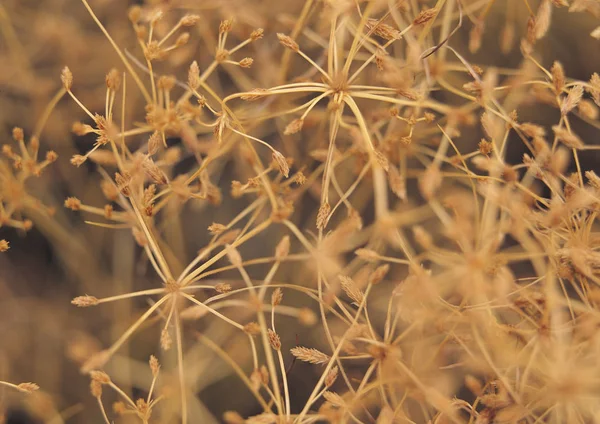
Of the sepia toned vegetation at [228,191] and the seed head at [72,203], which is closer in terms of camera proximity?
the seed head at [72,203]

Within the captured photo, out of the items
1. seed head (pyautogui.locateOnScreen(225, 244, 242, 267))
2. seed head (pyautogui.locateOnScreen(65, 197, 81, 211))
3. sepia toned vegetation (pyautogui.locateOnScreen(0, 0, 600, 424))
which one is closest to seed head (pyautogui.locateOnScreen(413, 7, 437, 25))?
sepia toned vegetation (pyautogui.locateOnScreen(0, 0, 600, 424))

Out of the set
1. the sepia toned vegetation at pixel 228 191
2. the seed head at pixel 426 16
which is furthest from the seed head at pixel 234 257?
the seed head at pixel 426 16

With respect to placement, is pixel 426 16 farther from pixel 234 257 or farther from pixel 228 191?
pixel 228 191

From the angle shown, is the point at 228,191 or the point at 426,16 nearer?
the point at 426,16

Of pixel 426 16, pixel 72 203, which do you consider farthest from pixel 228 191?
pixel 426 16

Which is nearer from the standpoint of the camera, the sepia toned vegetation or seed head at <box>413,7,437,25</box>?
seed head at <box>413,7,437,25</box>

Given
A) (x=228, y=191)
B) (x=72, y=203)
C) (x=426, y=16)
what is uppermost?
(x=426, y=16)

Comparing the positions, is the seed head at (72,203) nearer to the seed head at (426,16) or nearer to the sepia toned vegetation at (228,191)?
the sepia toned vegetation at (228,191)

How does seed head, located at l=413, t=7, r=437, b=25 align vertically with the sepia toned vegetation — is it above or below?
above

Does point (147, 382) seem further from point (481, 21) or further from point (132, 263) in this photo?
point (481, 21)

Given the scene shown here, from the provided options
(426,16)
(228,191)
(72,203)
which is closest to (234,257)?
(72,203)

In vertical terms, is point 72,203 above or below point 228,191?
above

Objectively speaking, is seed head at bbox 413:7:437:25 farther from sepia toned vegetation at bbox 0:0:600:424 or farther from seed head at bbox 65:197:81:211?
seed head at bbox 65:197:81:211
